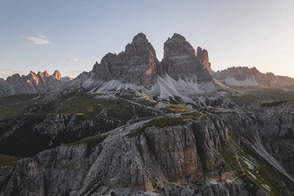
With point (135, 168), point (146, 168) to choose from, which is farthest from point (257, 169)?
point (135, 168)

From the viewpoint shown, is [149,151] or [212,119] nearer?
[149,151]

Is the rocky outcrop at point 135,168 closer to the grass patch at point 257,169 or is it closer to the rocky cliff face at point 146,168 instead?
the rocky cliff face at point 146,168

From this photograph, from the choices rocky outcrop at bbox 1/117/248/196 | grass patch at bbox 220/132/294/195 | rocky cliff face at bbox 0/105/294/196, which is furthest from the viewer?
grass patch at bbox 220/132/294/195

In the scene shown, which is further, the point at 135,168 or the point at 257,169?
the point at 257,169

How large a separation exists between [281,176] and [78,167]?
113029mm

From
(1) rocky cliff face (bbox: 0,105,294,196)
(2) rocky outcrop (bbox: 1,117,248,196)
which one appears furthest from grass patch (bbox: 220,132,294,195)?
(2) rocky outcrop (bbox: 1,117,248,196)

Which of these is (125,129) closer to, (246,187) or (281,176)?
(246,187)

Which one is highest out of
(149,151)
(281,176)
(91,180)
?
(149,151)

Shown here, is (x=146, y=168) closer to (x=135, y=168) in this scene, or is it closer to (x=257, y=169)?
(x=135, y=168)

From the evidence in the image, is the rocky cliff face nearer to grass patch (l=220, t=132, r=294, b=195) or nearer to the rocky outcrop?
the rocky outcrop

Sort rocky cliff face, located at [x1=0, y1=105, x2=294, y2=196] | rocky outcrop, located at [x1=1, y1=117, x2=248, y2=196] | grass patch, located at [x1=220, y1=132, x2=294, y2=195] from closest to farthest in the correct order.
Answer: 1. rocky outcrop, located at [x1=1, y1=117, x2=248, y2=196]
2. rocky cliff face, located at [x1=0, y1=105, x2=294, y2=196]
3. grass patch, located at [x1=220, y1=132, x2=294, y2=195]

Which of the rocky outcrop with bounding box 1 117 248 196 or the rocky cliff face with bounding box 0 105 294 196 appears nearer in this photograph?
the rocky outcrop with bounding box 1 117 248 196

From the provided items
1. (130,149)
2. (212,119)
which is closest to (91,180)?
(130,149)

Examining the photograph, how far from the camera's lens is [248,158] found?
188250 millimetres
